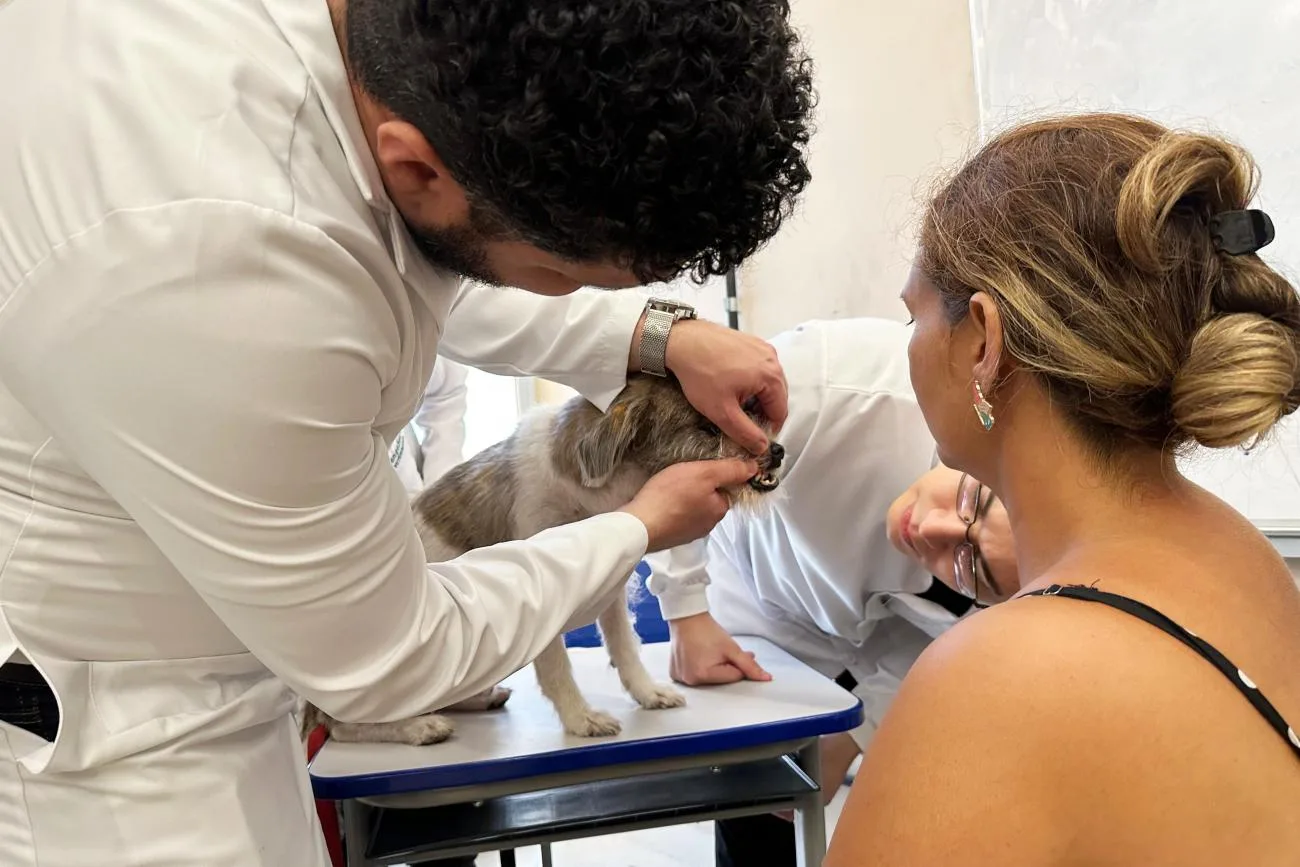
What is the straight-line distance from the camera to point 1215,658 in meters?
0.87

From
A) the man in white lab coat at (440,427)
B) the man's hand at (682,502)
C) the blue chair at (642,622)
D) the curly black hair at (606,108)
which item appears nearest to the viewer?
the curly black hair at (606,108)

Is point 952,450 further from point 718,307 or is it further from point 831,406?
point 718,307

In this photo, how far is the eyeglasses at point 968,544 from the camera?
173 centimetres

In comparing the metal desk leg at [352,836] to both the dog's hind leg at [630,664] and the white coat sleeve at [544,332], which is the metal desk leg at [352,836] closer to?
the dog's hind leg at [630,664]

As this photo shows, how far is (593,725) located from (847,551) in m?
0.79

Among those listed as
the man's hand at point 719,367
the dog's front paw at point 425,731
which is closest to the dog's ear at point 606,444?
the man's hand at point 719,367

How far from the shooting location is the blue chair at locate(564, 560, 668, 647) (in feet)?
8.73

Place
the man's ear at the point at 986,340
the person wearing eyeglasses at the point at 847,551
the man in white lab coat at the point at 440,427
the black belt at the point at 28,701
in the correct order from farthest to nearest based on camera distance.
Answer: the man in white lab coat at the point at 440,427, the person wearing eyeglasses at the point at 847,551, the man's ear at the point at 986,340, the black belt at the point at 28,701

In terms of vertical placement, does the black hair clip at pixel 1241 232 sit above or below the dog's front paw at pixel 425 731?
above

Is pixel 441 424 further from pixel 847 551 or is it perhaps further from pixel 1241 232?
pixel 1241 232

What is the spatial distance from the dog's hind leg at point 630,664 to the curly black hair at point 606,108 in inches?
39.6

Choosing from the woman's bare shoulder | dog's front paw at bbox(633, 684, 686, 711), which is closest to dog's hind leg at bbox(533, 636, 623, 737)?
dog's front paw at bbox(633, 684, 686, 711)

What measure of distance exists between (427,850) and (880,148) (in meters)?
2.98

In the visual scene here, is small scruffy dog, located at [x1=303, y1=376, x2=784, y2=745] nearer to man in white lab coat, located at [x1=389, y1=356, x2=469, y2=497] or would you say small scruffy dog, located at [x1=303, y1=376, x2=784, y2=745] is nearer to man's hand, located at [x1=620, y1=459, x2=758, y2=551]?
man's hand, located at [x1=620, y1=459, x2=758, y2=551]
